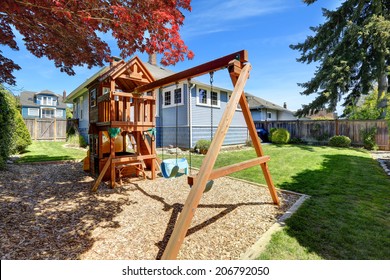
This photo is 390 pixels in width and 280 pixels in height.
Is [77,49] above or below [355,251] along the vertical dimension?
above

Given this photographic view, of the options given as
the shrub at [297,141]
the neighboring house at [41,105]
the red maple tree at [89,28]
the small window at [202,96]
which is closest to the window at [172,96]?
the small window at [202,96]

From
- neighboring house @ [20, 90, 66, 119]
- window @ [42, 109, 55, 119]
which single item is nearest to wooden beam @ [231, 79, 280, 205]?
neighboring house @ [20, 90, 66, 119]

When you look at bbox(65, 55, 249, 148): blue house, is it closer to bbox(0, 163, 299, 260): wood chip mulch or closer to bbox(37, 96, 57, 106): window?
bbox(0, 163, 299, 260): wood chip mulch

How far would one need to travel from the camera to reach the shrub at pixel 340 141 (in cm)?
1306

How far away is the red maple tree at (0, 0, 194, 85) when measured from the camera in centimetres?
329

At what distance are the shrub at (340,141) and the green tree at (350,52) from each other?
3.17m

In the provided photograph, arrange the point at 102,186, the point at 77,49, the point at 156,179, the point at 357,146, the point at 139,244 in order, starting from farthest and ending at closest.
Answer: the point at 357,146
the point at 156,179
the point at 102,186
the point at 77,49
the point at 139,244

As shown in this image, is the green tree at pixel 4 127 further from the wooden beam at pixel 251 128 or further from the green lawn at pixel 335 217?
the green lawn at pixel 335 217

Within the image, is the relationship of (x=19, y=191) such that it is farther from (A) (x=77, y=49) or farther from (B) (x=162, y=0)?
(B) (x=162, y=0)

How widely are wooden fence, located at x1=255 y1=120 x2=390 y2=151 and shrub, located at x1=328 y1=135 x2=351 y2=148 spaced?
925 mm

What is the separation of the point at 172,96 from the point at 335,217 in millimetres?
11557

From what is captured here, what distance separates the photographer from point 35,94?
132 feet
